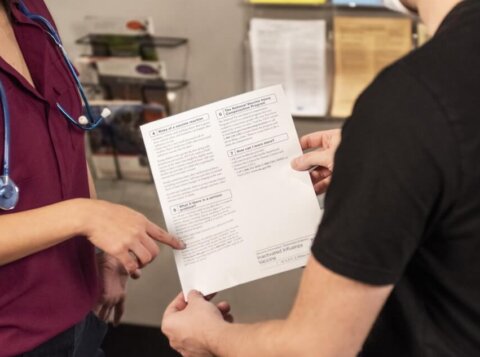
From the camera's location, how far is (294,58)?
1.65 m

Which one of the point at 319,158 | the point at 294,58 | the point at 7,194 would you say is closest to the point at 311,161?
the point at 319,158

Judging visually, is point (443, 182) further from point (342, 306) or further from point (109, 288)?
point (109, 288)

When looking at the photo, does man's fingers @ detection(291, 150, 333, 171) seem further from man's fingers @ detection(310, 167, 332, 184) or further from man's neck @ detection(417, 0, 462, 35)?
man's neck @ detection(417, 0, 462, 35)

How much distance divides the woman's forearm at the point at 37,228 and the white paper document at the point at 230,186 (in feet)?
0.46

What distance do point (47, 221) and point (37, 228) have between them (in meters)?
0.02

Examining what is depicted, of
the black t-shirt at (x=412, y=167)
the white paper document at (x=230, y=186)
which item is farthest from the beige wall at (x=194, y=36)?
the black t-shirt at (x=412, y=167)

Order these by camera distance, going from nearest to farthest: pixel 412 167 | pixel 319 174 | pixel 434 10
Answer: pixel 412 167 < pixel 434 10 < pixel 319 174

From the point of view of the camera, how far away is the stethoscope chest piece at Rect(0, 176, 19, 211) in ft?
2.87

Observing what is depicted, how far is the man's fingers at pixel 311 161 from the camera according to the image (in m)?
0.95

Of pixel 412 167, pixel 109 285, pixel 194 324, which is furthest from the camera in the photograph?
pixel 109 285

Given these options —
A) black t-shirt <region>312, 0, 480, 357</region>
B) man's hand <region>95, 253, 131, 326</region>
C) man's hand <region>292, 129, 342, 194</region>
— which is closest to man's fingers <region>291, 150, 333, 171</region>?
man's hand <region>292, 129, 342, 194</region>

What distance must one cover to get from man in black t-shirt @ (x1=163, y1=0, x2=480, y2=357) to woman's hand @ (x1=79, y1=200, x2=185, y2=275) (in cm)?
30

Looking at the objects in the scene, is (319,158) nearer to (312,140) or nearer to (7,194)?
(312,140)

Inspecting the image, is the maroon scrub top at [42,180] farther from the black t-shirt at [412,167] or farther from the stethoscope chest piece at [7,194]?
the black t-shirt at [412,167]
